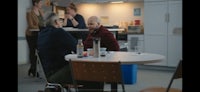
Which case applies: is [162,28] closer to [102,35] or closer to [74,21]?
[74,21]

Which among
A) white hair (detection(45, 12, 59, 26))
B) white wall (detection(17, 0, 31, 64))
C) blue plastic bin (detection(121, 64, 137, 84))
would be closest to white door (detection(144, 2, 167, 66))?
blue plastic bin (detection(121, 64, 137, 84))

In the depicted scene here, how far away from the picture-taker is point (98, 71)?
173 centimetres

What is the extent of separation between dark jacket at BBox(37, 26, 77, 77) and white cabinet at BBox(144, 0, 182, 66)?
323 centimetres

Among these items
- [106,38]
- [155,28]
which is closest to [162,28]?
[155,28]

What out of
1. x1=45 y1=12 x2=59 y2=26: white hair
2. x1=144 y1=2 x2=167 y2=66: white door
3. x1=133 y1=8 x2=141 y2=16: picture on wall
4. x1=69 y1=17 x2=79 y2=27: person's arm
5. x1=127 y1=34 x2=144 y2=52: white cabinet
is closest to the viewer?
x1=45 y1=12 x2=59 y2=26: white hair

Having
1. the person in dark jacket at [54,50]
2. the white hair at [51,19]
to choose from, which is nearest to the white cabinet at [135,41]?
the white hair at [51,19]

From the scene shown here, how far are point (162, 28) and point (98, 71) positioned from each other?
12.8 ft

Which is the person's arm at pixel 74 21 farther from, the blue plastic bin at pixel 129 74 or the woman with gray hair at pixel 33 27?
the blue plastic bin at pixel 129 74

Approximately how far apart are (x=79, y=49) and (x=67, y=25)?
5.96 feet

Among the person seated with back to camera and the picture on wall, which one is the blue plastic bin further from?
the picture on wall

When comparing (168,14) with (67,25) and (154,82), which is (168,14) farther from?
(67,25)

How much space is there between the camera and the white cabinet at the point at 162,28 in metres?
5.26

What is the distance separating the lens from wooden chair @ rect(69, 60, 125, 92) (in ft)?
5.54
